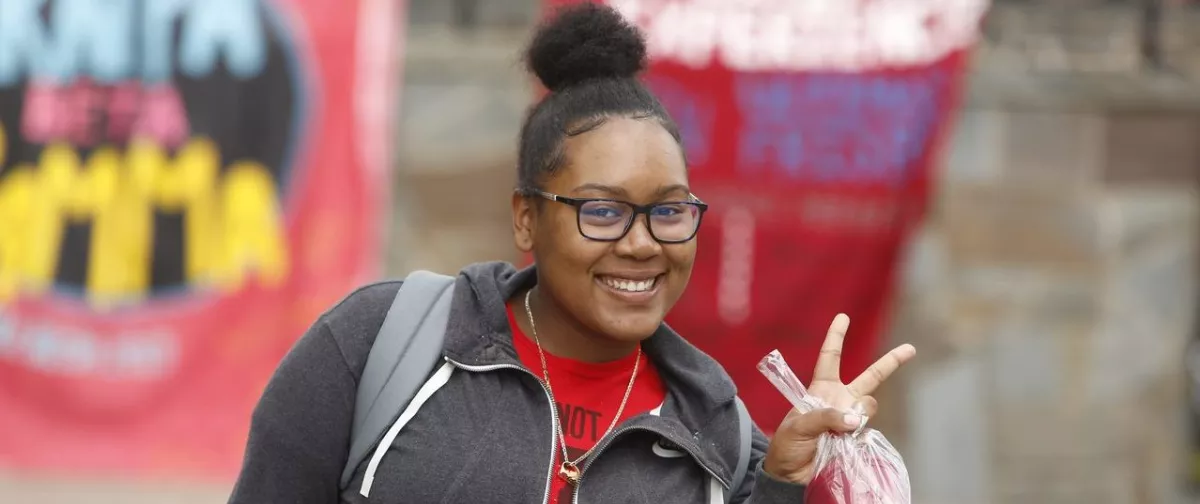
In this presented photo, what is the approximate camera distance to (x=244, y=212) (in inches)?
222

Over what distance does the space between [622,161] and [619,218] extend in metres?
0.09

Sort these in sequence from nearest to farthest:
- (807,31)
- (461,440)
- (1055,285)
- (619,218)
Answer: (461,440)
(619,218)
(807,31)
(1055,285)

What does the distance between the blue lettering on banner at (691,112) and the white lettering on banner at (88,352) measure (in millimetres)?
2238

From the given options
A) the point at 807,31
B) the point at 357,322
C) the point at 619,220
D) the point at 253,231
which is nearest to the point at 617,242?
the point at 619,220

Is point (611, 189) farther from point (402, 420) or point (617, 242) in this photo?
point (402, 420)

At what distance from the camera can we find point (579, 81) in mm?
2275

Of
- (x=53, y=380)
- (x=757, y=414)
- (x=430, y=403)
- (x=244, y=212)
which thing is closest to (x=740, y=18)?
(x=757, y=414)

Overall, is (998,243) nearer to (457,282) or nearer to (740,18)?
(740,18)

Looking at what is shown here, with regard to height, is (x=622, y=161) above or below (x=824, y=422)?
above

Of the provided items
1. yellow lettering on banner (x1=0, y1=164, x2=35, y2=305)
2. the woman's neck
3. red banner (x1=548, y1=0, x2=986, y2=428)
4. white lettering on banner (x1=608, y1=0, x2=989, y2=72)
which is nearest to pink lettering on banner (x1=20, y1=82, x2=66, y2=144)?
yellow lettering on banner (x1=0, y1=164, x2=35, y2=305)

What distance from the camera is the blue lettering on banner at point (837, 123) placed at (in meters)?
5.21

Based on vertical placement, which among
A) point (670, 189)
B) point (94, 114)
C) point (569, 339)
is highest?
point (670, 189)

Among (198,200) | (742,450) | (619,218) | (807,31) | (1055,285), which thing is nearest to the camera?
(619,218)

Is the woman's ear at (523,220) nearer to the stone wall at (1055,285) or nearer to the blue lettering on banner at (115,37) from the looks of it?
the blue lettering on banner at (115,37)
